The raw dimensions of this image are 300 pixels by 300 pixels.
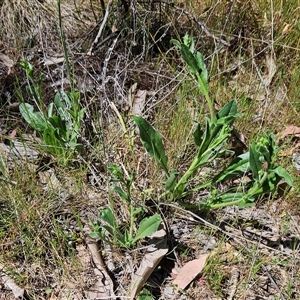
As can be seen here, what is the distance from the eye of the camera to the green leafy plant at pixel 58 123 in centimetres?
174

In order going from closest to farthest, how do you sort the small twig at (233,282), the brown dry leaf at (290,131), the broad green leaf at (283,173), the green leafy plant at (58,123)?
1. the broad green leaf at (283,173)
2. the small twig at (233,282)
3. the green leafy plant at (58,123)
4. the brown dry leaf at (290,131)

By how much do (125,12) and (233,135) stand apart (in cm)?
88

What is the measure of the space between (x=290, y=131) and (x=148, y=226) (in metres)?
0.84

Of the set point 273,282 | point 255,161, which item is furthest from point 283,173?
point 273,282

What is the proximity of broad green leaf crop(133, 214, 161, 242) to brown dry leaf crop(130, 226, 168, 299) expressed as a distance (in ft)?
0.29

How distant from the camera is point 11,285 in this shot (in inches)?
58.8

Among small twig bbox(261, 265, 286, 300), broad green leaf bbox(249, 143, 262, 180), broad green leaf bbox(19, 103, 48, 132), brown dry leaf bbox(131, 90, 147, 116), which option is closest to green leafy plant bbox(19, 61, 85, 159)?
broad green leaf bbox(19, 103, 48, 132)

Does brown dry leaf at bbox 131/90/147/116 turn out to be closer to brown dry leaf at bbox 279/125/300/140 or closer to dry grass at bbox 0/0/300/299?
dry grass at bbox 0/0/300/299

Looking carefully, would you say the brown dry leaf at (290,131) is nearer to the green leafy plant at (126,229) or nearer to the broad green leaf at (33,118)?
the green leafy plant at (126,229)

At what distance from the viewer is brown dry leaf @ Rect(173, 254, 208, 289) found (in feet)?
4.97

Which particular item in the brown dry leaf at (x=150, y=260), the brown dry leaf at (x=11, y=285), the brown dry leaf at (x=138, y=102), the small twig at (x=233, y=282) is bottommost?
the brown dry leaf at (x=11, y=285)

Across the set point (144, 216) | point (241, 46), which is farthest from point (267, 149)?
point (241, 46)

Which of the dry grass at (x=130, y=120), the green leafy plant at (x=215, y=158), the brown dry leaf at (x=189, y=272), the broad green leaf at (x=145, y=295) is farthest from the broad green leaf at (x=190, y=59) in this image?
the broad green leaf at (x=145, y=295)

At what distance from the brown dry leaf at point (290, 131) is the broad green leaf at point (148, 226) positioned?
748 mm
